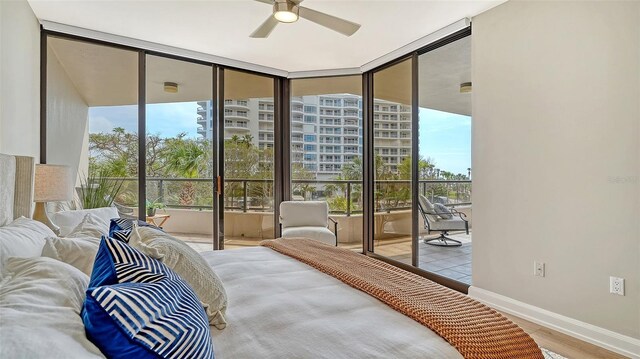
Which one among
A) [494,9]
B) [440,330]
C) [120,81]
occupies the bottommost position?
[440,330]

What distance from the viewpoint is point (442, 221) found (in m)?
4.73

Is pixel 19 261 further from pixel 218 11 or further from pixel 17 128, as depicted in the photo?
pixel 218 11

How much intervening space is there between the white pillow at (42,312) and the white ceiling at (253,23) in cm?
254

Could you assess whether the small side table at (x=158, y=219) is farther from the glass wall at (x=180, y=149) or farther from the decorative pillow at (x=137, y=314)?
Answer: the decorative pillow at (x=137, y=314)

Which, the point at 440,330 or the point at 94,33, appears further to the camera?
the point at 94,33

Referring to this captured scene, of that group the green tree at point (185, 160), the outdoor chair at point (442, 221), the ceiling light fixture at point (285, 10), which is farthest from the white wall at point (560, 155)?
the green tree at point (185, 160)

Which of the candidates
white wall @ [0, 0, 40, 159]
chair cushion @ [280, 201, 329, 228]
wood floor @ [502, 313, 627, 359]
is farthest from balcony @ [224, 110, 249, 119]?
wood floor @ [502, 313, 627, 359]

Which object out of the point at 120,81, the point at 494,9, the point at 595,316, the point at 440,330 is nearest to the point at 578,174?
the point at 595,316

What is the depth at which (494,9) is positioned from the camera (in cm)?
300

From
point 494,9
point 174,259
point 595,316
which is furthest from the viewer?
point 494,9

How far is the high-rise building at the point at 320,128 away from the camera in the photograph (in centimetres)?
461

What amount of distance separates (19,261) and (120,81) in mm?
3295

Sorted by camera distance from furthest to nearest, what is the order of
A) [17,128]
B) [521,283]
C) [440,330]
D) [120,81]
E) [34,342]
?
[120,81] → [521,283] → [17,128] → [440,330] → [34,342]

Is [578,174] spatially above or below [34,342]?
above
